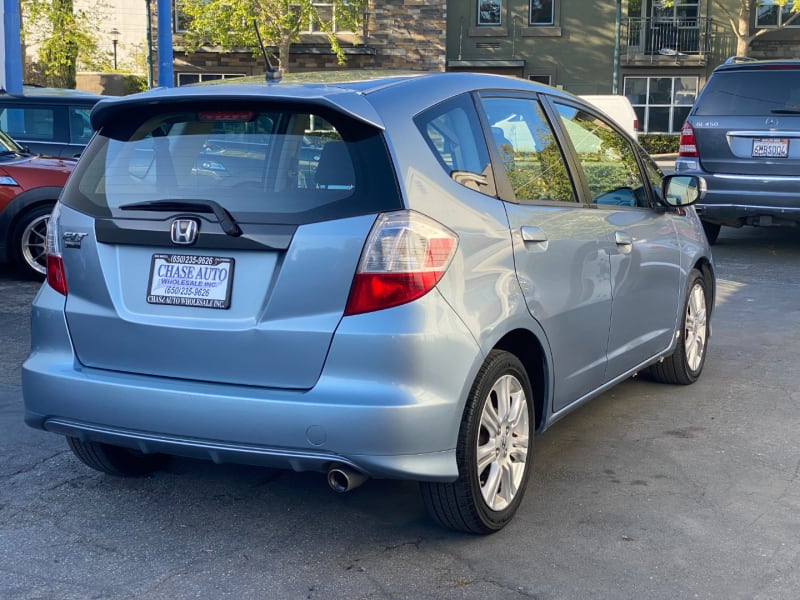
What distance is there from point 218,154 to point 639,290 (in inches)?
91.3

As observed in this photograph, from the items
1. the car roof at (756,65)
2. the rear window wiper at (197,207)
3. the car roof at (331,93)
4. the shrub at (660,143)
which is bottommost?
the shrub at (660,143)

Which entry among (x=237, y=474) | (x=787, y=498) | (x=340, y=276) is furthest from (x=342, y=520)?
(x=787, y=498)

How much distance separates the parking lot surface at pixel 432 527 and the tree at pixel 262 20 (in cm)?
2872

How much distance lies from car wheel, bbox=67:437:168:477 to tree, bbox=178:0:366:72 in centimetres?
2883

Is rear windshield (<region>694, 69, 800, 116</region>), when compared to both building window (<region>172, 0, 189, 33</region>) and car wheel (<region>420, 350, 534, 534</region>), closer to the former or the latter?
car wheel (<region>420, 350, 534, 534</region>)

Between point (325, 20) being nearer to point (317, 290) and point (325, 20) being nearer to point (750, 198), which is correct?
point (750, 198)

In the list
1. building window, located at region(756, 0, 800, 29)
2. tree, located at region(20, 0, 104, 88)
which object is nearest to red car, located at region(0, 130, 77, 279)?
tree, located at region(20, 0, 104, 88)

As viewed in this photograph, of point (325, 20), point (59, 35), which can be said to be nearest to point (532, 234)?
point (325, 20)

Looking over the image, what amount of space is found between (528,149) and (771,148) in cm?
699

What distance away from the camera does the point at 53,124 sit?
12758 mm

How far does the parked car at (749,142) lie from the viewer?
1055 centimetres

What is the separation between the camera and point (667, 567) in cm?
374

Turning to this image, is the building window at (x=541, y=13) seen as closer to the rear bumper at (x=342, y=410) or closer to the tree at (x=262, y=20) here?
the tree at (x=262, y=20)

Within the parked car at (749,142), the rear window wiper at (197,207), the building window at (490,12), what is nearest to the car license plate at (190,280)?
the rear window wiper at (197,207)
